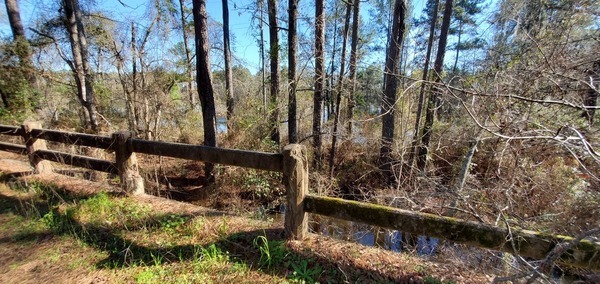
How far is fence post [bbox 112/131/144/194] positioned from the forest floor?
0.28 meters

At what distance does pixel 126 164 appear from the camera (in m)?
3.95

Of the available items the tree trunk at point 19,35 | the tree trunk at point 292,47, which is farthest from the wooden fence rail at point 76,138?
the tree trunk at point 19,35

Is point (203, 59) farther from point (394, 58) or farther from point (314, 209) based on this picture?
point (314, 209)

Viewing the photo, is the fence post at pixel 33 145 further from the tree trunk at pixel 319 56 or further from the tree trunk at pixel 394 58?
the tree trunk at pixel 394 58

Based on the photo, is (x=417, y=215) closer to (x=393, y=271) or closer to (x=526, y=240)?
(x=393, y=271)

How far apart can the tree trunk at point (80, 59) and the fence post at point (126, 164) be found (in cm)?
775

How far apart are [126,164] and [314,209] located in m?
3.01

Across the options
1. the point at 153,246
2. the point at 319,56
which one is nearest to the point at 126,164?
the point at 153,246

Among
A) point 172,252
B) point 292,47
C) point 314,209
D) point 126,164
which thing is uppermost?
point 292,47

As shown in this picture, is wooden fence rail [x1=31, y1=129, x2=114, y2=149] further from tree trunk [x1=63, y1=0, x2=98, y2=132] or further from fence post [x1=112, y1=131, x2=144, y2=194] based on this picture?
tree trunk [x1=63, y1=0, x2=98, y2=132]

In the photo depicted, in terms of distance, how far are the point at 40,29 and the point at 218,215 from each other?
43.9 feet

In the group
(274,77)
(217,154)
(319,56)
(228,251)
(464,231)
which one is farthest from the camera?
(274,77)

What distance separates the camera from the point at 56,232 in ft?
10.7

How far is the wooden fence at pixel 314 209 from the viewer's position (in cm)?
199
